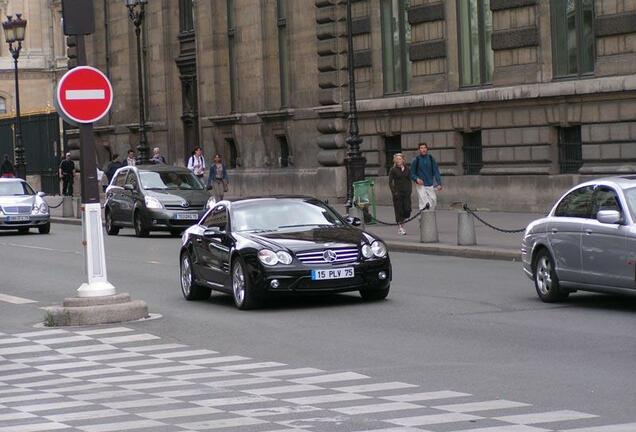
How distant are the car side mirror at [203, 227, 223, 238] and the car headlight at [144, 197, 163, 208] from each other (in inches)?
632

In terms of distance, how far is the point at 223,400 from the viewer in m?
11.3

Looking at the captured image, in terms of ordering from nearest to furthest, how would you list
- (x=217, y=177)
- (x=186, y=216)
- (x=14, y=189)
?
1. (x=186, y=216)
2. (x=14, y=189)
3. (x=217, y=177)

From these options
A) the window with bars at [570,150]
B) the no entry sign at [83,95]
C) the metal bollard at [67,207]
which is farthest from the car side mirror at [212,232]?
the metal bollard at [67,207]

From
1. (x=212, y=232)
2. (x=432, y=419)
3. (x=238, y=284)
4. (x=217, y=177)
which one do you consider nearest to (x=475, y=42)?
(x=217, y=177)

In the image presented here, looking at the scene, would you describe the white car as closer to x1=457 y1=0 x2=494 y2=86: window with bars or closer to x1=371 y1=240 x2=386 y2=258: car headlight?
x1=457 y1=0 x2=494 y2=86: window with bars

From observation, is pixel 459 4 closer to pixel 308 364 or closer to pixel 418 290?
pixel 418 290

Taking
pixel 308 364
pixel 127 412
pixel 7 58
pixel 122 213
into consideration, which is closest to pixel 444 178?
pixel 122 213

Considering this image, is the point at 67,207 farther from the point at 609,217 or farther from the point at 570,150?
the point at 609,217

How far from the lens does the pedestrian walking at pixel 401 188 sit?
31.4 metres

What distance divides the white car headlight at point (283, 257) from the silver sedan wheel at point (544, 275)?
2.82 meters

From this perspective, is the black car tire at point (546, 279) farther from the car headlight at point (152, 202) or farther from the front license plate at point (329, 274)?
the car headlight at point (152, 202)

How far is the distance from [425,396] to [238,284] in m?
7.62

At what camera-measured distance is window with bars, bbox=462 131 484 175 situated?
3653 cm

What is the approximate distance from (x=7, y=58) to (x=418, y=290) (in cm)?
8792
